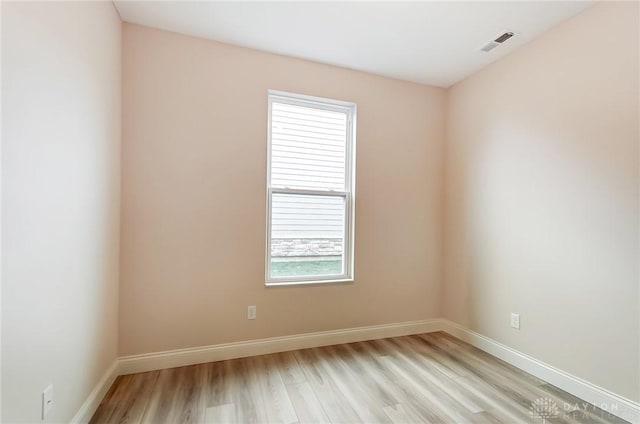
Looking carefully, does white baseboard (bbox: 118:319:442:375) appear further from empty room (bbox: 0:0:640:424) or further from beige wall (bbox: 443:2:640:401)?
beige wall (bbox: 443:2:640:401)

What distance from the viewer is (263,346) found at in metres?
2.49

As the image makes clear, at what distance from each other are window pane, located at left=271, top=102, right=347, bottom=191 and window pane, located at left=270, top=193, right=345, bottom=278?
156 mm

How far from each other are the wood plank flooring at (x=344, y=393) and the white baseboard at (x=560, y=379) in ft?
0.18

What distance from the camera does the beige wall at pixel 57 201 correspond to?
3.41 feet

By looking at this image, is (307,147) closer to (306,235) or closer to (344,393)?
(306,235)

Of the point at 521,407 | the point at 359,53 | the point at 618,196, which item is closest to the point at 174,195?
the point at 359,53

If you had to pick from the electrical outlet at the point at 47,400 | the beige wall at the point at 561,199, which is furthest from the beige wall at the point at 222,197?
the electrical outlet at the point at 47,400

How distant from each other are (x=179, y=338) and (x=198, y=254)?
0.68 m

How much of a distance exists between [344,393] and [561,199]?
209 cm

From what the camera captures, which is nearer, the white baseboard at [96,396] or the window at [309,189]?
the white baseboard at [96,396]

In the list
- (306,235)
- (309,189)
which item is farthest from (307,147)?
(306,235)

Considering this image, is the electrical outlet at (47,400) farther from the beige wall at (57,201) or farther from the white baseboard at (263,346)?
the white baseboard at (263,346)


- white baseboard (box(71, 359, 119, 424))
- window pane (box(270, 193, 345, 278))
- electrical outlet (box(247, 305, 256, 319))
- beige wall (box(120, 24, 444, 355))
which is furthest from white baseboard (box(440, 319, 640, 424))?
white baseboard (box(71, 359, 119, 424))

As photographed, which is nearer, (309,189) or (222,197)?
(222,197)
